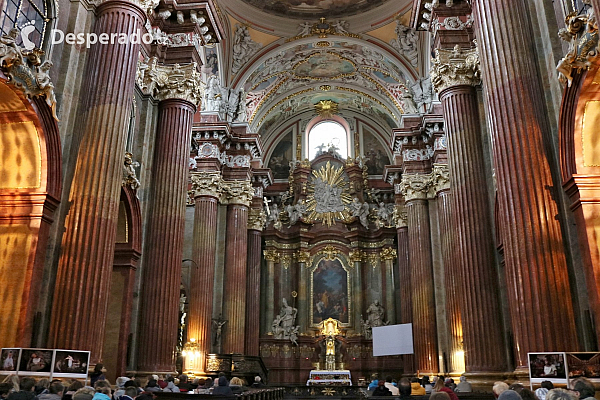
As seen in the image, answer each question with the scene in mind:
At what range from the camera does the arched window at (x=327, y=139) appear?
3020 cm

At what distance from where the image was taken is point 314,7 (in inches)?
910

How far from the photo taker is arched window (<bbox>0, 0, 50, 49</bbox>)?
330 inches

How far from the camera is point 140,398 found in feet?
18.7

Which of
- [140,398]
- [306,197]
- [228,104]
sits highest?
[228,104]

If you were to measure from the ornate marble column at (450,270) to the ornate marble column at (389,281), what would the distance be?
309 inches

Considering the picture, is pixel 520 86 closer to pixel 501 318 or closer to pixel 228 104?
pixel 501 318

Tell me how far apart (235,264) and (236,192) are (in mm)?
2854

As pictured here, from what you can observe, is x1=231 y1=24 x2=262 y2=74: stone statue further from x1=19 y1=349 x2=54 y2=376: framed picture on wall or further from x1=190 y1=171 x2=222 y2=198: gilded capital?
x1=19 y1=349 x2=54 y2=376: framed picture on wall

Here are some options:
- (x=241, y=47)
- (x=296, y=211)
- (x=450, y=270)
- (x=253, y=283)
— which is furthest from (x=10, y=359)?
(x=296, y=211)

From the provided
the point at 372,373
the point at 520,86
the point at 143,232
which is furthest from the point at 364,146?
the point at 520,86

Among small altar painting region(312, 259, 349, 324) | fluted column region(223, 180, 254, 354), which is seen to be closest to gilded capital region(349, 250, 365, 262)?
small altar painting region(312, 259, 349, 324)

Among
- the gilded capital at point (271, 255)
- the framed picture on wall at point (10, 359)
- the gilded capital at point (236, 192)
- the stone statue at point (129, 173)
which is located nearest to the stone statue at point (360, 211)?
the gilded capital at point (271, 255)

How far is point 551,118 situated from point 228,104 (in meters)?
16.1

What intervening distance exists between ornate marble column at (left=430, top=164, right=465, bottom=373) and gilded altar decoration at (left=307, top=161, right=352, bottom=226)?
9021 millimetres
